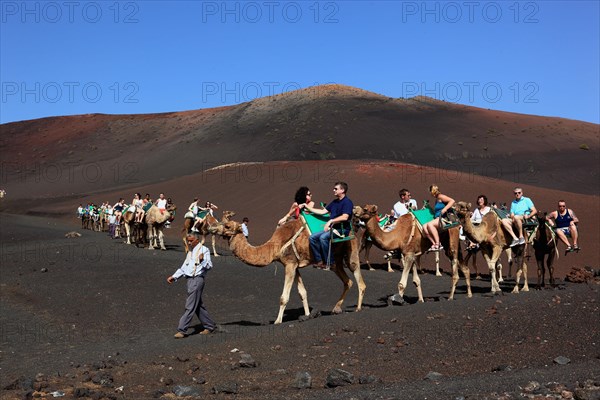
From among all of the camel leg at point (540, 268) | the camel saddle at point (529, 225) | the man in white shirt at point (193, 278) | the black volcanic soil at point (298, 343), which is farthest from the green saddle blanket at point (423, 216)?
the man in white shirt at point (193, 278)

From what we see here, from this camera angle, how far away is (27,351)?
548 inches

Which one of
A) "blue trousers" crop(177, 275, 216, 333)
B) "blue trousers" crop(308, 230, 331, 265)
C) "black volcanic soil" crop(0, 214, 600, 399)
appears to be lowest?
"black volcanic soil" crop(0, 214, 600, 399)

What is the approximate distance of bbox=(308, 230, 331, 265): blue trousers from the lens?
557 inches

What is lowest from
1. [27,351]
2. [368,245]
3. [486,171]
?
[27,351]

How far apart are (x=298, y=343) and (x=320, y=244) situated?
236 cm

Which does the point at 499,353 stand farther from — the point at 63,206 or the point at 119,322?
the point at 63,206

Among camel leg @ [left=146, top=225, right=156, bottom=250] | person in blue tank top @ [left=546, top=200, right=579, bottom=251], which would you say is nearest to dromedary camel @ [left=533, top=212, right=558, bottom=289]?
person in blue tank top @ [left=546, top=200, right=579, bottom=251]

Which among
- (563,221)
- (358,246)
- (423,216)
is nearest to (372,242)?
(358,246)

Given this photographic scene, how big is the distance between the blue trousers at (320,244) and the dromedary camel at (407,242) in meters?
1.32

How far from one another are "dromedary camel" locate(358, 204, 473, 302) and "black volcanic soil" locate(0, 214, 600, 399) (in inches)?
32.6

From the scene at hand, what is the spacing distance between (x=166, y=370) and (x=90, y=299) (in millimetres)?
8326

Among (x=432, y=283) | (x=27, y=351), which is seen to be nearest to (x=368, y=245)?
(x=432, y=283)

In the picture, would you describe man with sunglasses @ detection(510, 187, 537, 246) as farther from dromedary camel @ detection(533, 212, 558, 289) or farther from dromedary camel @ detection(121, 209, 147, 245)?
dromedary camel @ detection(121, 209, 147, 245)

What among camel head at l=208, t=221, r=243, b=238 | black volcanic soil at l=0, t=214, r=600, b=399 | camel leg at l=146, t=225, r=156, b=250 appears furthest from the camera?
camel leg at l=146, t=225, r=156, b=250
